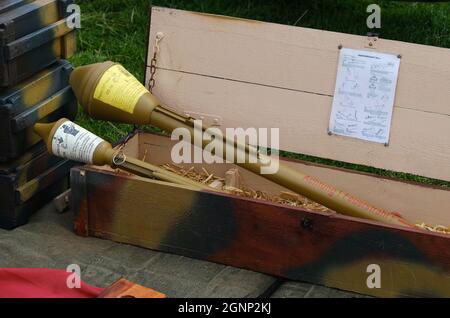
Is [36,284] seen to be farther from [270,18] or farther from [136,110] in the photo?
[270,18]

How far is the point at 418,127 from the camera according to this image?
9.86 feet

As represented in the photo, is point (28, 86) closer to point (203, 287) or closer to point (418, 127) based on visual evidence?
point (203, 287)

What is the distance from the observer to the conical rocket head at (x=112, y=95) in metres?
2.97

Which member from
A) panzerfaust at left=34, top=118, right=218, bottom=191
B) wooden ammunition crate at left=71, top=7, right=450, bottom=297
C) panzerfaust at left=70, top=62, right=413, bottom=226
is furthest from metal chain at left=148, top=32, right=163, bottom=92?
panzerfaust at left=34, top=118, right=218, bottom=191

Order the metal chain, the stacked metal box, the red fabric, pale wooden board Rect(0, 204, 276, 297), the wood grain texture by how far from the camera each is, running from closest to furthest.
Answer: the red fabric
the wood grain texture
pale wooden board Rect(0, 204, 276, 297)
the stacked metal box
the metal chain

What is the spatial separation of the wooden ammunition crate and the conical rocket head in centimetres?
24

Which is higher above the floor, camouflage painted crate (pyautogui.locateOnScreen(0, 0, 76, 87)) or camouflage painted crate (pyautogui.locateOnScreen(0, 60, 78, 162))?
camouflage painted crate (pyautogui.locateOnScreen(0, 0, 76, 87))

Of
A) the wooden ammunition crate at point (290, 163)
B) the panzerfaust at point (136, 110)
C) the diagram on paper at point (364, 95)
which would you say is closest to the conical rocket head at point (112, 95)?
the panzerfaust at point (136, 110)

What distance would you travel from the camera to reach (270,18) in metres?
5.33

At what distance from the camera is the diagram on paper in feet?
9.89

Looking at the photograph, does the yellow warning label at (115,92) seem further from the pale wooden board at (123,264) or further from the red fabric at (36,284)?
the red fabric at (36,284)

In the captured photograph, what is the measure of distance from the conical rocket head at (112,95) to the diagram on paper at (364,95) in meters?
0.65

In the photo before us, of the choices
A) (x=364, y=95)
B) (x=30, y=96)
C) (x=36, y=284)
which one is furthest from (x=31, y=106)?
(x=364, y=95)

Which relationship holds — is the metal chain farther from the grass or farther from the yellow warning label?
the grass
